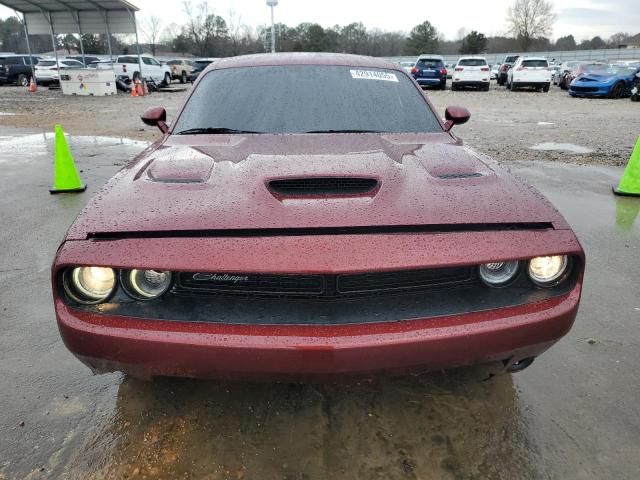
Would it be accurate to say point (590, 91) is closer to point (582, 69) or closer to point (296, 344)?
point (582, 69)

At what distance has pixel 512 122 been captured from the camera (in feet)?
39.8

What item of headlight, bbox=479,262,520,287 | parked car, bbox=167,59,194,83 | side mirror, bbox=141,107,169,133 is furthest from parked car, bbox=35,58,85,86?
headlight, bbox=479,262,520,287

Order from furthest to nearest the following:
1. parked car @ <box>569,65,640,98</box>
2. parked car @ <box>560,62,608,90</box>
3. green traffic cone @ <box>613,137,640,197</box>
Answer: parked car @ <box>560,62,608,90</box>, parked car @ <box>569,65,640,98</box>, green traffic cone @ <box>613,137,640,197</box>

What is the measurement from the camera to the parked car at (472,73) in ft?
73.9

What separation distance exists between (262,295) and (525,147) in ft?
26.9

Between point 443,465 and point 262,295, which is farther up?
point 262,295

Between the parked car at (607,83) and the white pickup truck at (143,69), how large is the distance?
62.9 feet

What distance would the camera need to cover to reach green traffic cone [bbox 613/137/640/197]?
5488 mm

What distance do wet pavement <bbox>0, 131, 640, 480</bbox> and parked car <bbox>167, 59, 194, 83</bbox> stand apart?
109ft

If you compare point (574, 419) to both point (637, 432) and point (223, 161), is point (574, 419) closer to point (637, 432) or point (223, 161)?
point (637, 432)

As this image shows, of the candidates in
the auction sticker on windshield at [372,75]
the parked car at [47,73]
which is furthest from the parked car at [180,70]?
the auction sticker on windshield at [372,75]

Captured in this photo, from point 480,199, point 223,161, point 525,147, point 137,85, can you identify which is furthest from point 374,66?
point 137,85

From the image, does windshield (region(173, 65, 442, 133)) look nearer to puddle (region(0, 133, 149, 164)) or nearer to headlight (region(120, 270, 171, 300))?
headlight (region(120, 270, 171, 300))

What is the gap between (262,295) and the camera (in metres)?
1.68
